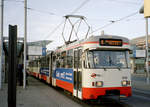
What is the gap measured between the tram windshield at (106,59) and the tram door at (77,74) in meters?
0.89

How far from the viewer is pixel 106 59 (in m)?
9.37

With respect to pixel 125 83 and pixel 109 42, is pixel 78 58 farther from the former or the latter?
pixel 125 83

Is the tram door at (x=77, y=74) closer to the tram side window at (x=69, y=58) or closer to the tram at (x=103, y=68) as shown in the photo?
the tram at (x=103, y=68)

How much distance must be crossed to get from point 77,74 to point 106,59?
5.62ft

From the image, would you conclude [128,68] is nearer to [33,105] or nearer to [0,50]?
[33,105]

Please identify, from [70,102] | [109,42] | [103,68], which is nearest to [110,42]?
[109,42]

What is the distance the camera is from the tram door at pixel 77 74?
995 cm

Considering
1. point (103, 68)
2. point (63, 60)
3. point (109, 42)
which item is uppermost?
point (109, 42)

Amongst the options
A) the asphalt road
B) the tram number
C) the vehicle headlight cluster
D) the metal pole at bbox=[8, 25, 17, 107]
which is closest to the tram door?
the asphalt road

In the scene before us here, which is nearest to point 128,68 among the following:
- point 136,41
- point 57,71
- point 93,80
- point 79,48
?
point 93,80

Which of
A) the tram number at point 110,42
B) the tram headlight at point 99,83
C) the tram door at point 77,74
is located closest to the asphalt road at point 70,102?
the tram door at point 77,74

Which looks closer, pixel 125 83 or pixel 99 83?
pixel 99 83

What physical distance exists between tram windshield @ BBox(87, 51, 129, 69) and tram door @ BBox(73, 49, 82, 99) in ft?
2.93

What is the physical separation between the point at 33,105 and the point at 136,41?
166 ft
